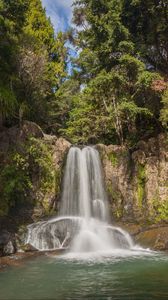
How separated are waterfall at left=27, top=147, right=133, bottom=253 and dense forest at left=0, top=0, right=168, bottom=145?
10.4ft

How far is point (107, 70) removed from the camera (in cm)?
2300

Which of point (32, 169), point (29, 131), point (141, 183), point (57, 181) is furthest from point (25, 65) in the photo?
point (141, 183)

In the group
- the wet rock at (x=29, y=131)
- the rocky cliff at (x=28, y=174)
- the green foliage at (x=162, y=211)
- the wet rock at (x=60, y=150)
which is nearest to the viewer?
the rocky cliff at (x=28, y=174)

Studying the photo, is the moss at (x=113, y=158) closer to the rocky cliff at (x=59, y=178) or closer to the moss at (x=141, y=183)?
the rocky cliff at (x=59, y=178)

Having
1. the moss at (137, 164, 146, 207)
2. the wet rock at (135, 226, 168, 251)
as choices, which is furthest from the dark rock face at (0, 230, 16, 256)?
the moss at (137, 164, 146, 207)

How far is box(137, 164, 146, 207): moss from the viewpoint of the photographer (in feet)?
68.2

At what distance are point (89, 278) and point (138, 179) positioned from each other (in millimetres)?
10871

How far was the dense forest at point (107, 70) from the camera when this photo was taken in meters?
20.8

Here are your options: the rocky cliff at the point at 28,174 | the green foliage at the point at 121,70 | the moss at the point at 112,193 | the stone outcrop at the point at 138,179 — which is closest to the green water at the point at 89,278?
the rocky cliff at the point at 28,174

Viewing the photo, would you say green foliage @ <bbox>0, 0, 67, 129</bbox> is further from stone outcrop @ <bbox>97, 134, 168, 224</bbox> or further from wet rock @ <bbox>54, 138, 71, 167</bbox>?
stone outcrop @ <bbox>97, 134, 168, 224</bbox>

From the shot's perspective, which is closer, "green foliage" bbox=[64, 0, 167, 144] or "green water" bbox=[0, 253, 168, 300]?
→ "green water" bbox=[0, 253, 168, 300]

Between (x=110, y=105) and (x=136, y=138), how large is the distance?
2823 millimetres

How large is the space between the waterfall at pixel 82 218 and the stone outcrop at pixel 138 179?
612mm

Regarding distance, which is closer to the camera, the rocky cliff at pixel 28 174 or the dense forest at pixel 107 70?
the rocky cliff at pixel 28 174
